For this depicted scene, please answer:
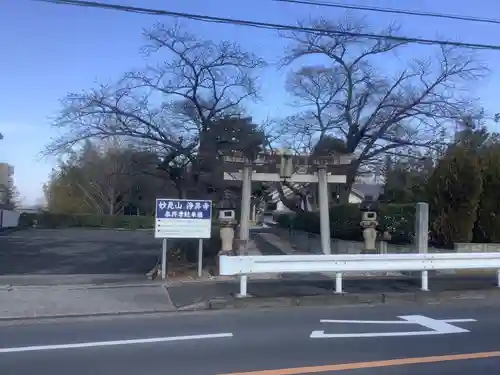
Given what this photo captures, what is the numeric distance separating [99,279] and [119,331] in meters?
6.29

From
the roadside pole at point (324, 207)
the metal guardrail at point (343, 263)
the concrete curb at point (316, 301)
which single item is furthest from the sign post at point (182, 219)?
the roadside pole at point (324, 207)

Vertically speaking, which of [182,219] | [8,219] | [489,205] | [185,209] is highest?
[489,205]

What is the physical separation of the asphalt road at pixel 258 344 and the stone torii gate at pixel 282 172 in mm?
7113

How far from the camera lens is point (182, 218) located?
14.1m

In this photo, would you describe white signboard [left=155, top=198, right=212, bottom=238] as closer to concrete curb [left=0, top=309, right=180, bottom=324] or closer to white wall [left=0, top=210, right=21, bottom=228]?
concrete curb [left=0, top=309, right=180, bottom=324]

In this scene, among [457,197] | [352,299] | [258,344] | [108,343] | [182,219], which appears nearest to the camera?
[258,344]

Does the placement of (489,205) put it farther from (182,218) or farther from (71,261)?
(71,261)

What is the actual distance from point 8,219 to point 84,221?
29.0ft

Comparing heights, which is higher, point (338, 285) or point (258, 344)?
point (338, 285)

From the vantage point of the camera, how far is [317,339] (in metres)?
7.77

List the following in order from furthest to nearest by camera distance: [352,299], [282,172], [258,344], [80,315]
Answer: [282,172]
[352,299]
[80,315]
[258,344]

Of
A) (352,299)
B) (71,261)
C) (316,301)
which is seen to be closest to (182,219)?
(316,301)

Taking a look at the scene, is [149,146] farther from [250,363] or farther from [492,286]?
[250,363]

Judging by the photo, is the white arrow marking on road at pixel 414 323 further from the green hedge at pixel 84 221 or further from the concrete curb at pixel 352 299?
the green hedge at pixel 84 221
